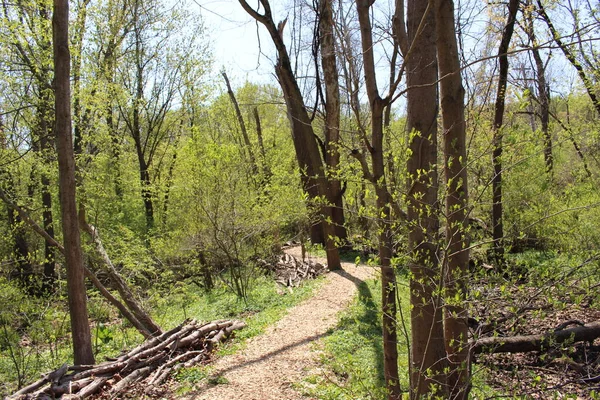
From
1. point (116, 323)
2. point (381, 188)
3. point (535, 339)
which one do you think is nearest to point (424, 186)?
point (381, 188)

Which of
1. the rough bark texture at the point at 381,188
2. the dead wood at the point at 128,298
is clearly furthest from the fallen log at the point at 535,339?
the dead wood at the point at 128,298

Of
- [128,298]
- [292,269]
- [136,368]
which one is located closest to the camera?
[136,368]

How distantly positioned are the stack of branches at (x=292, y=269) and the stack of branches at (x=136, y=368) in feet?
14.5

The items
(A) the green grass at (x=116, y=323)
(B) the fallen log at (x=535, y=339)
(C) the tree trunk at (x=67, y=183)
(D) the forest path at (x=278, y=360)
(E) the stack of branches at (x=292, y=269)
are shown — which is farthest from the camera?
(E) the stack of branches at (x=292, y=269)

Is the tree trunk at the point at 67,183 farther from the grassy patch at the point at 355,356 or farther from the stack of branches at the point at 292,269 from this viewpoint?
the stack of branches at the point at 292,269

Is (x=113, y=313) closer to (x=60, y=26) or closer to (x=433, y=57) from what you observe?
(x=60, y=26)

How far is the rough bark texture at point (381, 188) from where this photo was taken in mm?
3195

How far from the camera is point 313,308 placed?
843 centimetres

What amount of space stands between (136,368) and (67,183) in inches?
106

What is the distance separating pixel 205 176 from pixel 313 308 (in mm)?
4400

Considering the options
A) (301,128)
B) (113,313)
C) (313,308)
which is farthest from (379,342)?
(113,313)

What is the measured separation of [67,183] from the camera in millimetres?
5629

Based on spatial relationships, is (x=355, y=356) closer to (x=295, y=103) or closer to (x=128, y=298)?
(x=128, y=298)

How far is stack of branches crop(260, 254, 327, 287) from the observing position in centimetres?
1134
